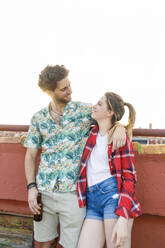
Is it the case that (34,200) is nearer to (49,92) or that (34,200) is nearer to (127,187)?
(127,187)

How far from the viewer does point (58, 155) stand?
1.92 metres

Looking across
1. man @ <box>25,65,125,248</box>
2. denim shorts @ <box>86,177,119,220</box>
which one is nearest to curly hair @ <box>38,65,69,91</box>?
man @ <box>25,65,125,248</box>

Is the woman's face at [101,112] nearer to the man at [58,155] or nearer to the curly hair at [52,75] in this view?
the man at [58,155]

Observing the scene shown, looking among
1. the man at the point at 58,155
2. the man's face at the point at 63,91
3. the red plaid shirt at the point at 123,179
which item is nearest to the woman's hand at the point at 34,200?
the man at the point at 58,155

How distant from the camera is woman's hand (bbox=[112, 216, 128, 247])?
5.21 ft

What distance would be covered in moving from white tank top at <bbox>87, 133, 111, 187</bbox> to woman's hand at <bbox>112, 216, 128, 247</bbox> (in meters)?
0.30

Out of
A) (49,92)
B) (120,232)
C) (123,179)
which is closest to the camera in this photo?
(120,232)

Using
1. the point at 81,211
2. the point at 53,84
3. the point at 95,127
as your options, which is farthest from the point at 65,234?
the point at 53,84

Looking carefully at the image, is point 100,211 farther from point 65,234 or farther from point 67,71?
point 67,71

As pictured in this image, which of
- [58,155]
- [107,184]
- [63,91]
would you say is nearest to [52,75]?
[63,91]

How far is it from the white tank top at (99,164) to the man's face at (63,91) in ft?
1.43

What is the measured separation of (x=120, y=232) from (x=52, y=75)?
124cm

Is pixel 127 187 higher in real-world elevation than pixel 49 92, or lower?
lower

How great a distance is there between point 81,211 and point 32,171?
1.64 ft
